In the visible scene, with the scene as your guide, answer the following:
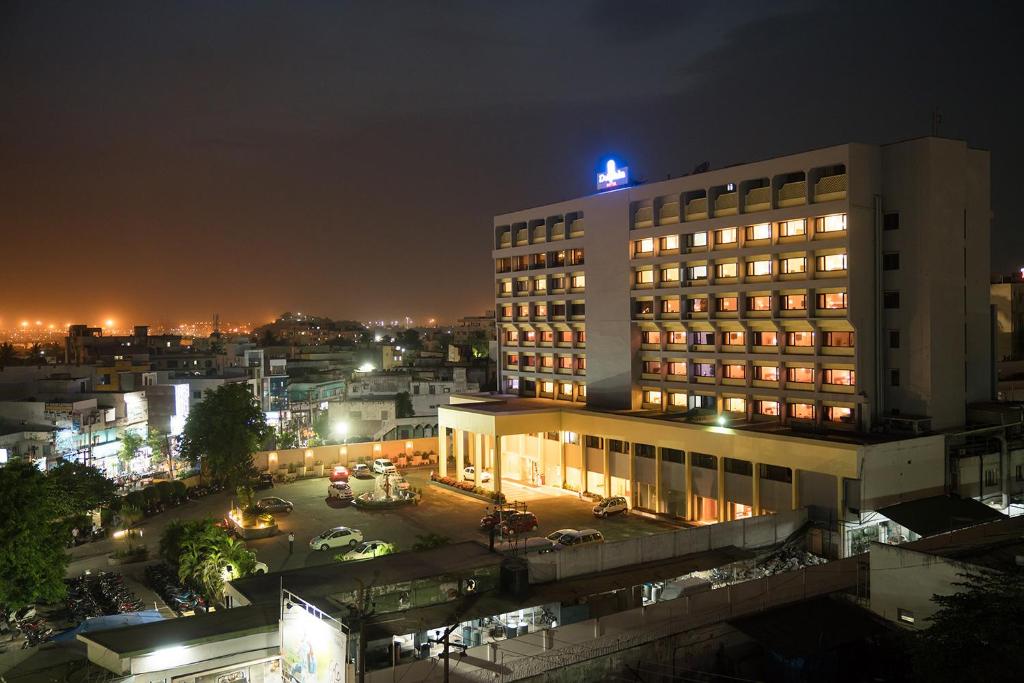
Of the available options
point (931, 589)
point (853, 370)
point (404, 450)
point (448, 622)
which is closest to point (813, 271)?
point (853, 370)

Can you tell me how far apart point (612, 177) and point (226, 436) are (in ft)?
79.8

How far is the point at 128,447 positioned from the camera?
1866 inches

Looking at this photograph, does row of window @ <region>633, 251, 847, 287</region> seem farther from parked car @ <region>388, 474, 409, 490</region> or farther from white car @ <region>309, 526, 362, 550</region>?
white car @ <region>309, 526, 362, 550</region>

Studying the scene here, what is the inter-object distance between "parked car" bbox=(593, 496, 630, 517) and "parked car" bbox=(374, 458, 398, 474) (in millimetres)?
13506

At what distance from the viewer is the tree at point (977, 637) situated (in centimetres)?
1403

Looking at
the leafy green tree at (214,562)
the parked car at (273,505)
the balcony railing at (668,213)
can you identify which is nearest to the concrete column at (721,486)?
the balcony railing at (668,213)

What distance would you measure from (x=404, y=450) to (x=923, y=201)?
1250 inches

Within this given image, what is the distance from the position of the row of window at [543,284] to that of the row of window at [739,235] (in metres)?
4.95

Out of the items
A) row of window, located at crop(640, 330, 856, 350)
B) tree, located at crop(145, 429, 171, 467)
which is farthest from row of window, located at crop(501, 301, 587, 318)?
tree, located at crop(145, 429, 171, 467)

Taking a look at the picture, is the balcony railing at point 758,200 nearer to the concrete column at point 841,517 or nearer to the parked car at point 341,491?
the concrete column at point 841,517

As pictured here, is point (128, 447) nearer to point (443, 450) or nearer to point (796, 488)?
point (443, 450)

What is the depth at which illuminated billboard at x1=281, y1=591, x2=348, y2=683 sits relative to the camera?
14037mm

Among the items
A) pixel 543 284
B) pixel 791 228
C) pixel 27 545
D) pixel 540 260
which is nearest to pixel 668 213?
pixel 791 228

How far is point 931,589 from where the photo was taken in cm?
1838
